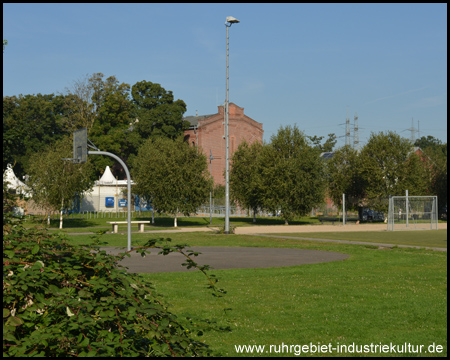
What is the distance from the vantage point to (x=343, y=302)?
389 inches

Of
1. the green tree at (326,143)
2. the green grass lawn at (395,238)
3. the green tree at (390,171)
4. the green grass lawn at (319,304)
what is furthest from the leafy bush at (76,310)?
the green tree at (326,143)

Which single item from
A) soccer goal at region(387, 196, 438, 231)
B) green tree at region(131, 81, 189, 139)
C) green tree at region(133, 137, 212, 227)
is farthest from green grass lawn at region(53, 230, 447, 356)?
green tree at region(131, 81, 189, 139)

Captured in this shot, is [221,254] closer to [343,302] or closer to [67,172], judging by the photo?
[343,302]

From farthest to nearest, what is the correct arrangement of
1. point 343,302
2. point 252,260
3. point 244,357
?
point 252,260
point 343,302
point 244,357

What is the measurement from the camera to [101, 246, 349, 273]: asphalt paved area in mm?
16328

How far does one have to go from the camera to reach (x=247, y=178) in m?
53.9

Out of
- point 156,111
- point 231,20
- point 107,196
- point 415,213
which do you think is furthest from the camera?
point 156,111

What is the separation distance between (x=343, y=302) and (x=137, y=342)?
6544mm

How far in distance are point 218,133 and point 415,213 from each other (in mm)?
40741

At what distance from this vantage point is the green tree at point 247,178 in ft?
166

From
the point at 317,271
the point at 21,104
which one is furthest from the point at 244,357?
the point at 21,104

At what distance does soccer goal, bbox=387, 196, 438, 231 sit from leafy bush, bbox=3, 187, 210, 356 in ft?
133

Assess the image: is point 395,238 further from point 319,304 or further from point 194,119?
point 194,119

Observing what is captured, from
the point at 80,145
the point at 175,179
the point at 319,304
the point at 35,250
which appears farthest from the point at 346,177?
the point at 35,250
